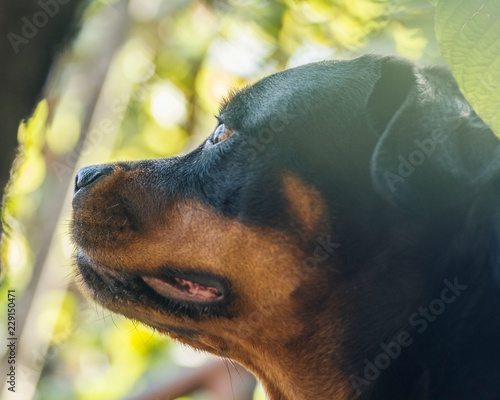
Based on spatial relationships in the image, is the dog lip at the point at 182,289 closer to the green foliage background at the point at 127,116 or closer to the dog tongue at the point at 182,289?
the dog tongue at the point at 182,289

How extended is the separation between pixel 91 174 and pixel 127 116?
4.96 meters

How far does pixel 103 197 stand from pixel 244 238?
611mm

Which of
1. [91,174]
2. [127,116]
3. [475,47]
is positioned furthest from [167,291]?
[127,116]

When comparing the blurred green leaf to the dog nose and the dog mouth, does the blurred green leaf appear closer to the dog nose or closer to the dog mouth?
the dog mouth

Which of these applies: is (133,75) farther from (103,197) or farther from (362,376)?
(362,376)

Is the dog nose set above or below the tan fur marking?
above

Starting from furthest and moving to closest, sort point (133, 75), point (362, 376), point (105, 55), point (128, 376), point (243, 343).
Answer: point (133, 75), point (128, 376), point (105, 55), point (243, 343), point (362, 376)

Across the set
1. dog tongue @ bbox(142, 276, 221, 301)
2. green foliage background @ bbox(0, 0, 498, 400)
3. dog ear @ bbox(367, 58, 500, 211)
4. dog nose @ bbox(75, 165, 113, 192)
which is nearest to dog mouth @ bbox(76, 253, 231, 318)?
dog tongue @ bbox(142, 276, 221, 301)

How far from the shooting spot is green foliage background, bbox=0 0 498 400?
4.45 m

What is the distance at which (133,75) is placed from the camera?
24.3 feet

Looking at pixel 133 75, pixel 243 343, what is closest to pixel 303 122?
pixel 243 343

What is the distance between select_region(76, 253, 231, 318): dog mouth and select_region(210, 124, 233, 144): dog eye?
1.92 feet

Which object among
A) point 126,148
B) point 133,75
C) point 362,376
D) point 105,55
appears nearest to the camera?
point 362,376

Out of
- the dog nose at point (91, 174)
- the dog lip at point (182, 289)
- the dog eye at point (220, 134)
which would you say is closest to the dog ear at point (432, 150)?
the dog eye at point (220, 134)
